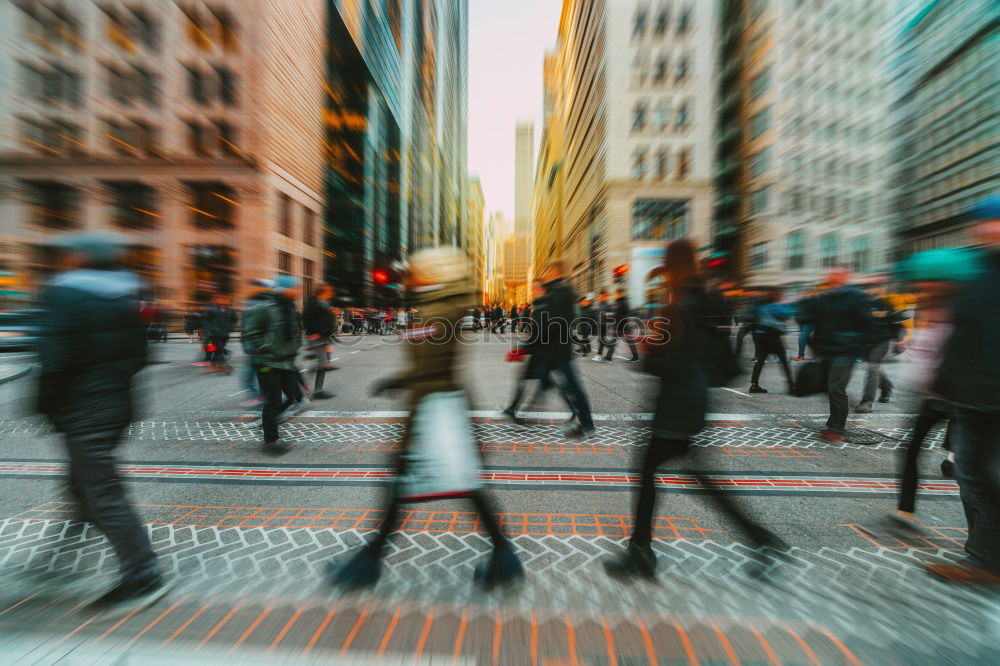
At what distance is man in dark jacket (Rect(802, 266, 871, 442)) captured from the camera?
4.91 meters

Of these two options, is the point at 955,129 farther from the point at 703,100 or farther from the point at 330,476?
the point at 703,100

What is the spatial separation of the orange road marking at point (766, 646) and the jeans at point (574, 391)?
322 centimetres

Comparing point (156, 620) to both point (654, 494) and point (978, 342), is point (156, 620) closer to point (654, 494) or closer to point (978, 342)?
point (654, 494)

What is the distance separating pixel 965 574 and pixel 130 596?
13.5 feet

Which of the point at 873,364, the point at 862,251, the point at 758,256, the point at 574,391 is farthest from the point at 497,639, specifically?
the point at 862,251

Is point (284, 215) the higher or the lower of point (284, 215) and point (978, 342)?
the higher

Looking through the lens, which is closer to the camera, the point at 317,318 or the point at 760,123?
the point at 317,318

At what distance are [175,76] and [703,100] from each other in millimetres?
35632

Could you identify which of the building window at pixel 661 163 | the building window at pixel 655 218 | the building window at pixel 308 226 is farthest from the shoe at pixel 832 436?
the building window at pixel 308 226

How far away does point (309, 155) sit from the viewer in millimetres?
36000

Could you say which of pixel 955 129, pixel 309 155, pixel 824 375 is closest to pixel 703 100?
pixel 955 129

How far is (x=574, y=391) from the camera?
5395 millimetres

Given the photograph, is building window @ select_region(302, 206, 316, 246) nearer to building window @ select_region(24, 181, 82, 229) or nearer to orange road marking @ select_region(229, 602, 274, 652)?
building window @ select_region(24, 181, 82, 229)

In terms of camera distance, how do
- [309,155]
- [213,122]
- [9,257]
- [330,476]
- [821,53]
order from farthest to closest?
[309,155] < [213,122] < [821,53] < [9,257] < [330,476]
